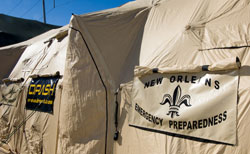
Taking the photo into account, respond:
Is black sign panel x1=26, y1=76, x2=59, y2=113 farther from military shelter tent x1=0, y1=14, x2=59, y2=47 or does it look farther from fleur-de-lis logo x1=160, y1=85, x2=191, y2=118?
military shelter tent x1=0, y1=14, x2=59, y2=47

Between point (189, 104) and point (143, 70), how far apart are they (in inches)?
32.4

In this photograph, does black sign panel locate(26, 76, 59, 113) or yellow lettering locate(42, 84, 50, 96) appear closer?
black sign panel locate(26, 76, 59, 113)

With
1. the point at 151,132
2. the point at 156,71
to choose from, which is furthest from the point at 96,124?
the point at 156,71

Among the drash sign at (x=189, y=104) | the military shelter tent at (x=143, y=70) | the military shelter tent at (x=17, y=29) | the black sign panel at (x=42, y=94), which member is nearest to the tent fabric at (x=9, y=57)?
the black sign panel at (x=42, y=94)

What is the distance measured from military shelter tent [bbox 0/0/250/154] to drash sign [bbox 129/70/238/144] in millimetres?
13

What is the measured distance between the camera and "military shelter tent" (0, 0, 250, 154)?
2131 mm

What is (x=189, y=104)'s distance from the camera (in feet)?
7.64

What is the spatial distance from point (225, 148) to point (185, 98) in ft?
2.16

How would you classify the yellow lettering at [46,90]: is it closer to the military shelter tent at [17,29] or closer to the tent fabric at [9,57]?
the tent fabric at [9,57]

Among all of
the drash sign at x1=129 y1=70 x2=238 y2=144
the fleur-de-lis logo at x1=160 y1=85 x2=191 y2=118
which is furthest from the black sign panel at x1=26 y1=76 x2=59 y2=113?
the fleur-de-lis logo at x1=160 y1=85 x2=191 y2=118

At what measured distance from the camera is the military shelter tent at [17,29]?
1231cm

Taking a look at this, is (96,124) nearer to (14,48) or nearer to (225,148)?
(225,148)

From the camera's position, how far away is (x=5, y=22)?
14.0 meters

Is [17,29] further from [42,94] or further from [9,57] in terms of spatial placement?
[42,94]
